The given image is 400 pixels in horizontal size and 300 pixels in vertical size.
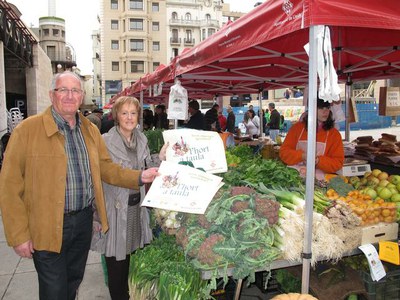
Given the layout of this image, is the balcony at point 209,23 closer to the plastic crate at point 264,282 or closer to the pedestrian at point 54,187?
the plastic crate at point 264,282

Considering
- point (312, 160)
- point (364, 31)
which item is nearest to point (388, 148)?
point (364, 31)

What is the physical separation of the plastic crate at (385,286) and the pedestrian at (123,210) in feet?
5.83

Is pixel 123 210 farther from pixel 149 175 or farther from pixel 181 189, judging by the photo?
pixel 181 189

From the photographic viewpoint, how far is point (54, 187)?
7.79 ft

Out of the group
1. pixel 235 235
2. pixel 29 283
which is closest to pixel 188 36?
pixel 29 283

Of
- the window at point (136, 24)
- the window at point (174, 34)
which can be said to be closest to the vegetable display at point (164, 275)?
the window at point (136, 24)

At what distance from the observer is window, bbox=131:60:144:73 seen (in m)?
55.2

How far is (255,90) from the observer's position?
10078 mm

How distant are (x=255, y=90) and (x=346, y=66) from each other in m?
4.06

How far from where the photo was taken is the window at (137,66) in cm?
5517

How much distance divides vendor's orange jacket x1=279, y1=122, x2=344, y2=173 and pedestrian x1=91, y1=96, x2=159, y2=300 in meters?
1.82

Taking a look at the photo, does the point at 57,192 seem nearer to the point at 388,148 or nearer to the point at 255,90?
the point at 388,148

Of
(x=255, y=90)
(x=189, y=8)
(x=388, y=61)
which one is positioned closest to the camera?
(x=388, y=61)

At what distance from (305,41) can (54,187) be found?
365cm
